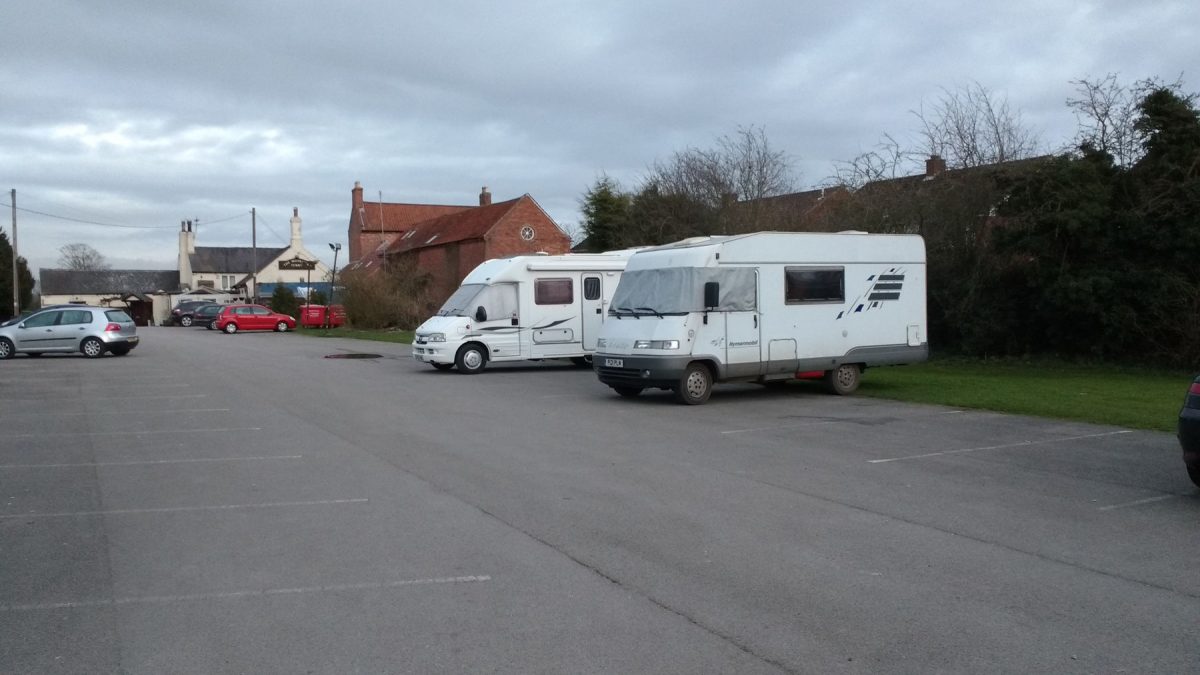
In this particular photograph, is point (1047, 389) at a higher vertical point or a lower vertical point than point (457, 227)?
lower

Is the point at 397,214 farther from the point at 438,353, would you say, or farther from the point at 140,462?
the point at 140,462

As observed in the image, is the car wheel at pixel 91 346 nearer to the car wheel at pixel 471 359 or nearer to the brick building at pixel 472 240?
the car wheel at pixel 471 359

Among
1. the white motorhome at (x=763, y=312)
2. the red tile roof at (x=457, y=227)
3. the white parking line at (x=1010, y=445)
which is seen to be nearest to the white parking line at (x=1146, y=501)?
the white parking line at (x=1010, y=445)

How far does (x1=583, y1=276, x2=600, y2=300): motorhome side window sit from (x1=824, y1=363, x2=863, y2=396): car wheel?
24.1 ft

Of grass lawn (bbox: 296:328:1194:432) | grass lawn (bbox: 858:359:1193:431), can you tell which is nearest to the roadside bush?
grass lawn (bbox: 296:328:1194:432)

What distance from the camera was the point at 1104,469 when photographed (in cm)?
1011

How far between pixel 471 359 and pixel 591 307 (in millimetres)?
3103

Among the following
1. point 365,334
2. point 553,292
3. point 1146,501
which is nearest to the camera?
point 1146,501

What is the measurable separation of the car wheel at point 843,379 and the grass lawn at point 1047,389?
31 cm

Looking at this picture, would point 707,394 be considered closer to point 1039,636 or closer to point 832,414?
point 832,414

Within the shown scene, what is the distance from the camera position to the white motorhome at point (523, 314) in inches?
904

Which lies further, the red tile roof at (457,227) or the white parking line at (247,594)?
the red tile roof at (457,227)

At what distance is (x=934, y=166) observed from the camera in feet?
87.0

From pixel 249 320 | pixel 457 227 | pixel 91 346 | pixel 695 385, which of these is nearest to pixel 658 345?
pixel 695 385
